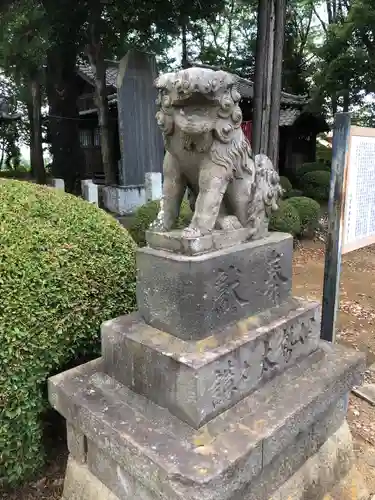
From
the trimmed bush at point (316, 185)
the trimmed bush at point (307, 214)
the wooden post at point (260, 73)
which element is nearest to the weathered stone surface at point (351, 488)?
the wooden post at point (260, 73)

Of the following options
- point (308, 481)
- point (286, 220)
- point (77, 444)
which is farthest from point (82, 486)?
point (286, 220)

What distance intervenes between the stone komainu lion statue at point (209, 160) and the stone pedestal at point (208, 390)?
0.18 metres

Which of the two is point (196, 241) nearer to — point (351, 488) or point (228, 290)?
point (228, 290)

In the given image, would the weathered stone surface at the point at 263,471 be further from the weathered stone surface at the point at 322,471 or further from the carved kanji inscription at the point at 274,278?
the carved kanji inscription at the point at 274,278

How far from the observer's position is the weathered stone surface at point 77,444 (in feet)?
7.28

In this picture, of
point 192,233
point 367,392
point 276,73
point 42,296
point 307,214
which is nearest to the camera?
point 192,233

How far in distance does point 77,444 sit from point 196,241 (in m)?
1.35

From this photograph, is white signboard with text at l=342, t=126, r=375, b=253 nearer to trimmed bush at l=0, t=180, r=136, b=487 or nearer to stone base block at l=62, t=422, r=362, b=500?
stone base block at l=62, t=422, r=362, b=500

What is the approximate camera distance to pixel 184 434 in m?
1.84

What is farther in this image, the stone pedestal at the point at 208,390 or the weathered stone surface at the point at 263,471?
the weathered stone surface at the point at 263,471

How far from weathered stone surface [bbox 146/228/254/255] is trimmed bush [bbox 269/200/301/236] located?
246 inches

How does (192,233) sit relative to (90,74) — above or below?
below

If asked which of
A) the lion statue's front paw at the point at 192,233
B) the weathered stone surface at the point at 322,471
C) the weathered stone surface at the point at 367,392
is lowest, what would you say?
the weathered stone surface at the point at 367,392

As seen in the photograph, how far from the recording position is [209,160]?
206 cm
